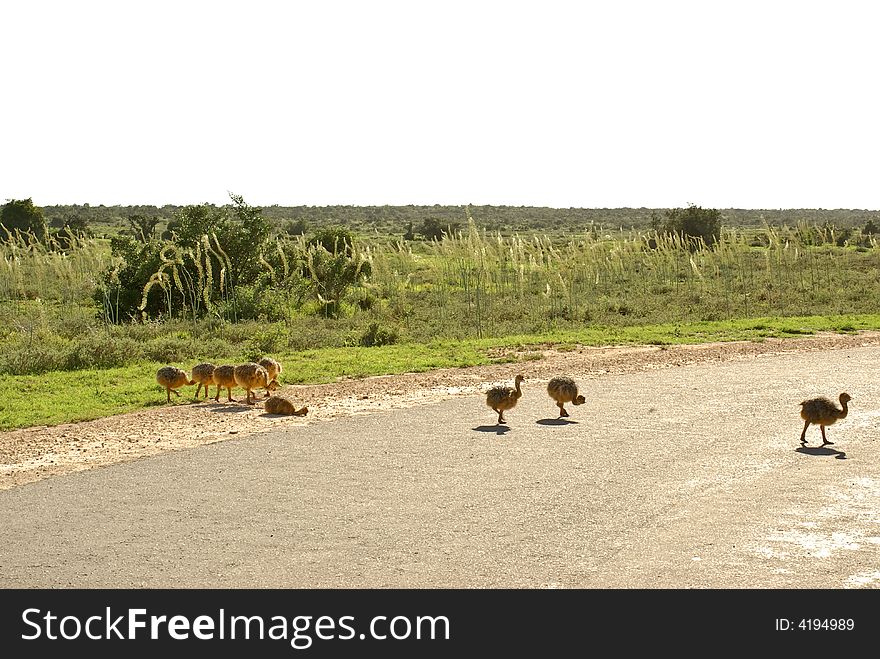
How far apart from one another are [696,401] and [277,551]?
8355 mm

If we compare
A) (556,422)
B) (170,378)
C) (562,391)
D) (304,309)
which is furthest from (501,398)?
(304,309)

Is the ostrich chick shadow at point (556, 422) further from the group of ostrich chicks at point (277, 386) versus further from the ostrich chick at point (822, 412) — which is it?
the ostrich chick at point (822, 412)

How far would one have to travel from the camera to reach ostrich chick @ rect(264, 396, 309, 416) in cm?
1360

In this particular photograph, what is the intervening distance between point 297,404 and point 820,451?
6769 mm

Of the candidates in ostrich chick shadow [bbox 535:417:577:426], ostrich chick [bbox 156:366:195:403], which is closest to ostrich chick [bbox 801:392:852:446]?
ostrich chick shadow [bbox 535:417:577:426]

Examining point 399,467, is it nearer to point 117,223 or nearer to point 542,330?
point 542,330

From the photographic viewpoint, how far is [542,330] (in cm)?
2409

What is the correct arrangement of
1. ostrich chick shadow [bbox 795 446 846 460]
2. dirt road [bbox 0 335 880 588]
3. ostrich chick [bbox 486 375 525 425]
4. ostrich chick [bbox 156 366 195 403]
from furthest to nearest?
1. ostrich chick [bbox 156 366 195 403]
2. ostrich chick [bbox 486 375 525 425]
3. ostrich chick shadow [bbox 795 446 846 460]
4. dirt road [bbox 0 335 880 588]

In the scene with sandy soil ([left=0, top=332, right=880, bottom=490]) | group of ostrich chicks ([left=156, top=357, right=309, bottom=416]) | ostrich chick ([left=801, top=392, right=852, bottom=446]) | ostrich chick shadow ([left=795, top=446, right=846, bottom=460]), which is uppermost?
ostrich chick ([left=801, top=392, right=852, bottom=446])

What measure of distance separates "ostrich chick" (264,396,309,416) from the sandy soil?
0.12 m

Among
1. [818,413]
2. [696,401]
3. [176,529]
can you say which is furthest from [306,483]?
[696,401]

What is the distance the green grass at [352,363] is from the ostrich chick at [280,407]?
5.15 ft

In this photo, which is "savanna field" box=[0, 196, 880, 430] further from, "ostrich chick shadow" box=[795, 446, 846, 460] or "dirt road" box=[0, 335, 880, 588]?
"ostrich chick shadow" box=[795, 446, 846, 460]

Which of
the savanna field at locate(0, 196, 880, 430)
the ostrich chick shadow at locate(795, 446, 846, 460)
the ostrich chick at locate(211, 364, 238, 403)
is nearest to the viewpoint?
the ostrich chick shadow at locate(795, 446, 846, 460)
